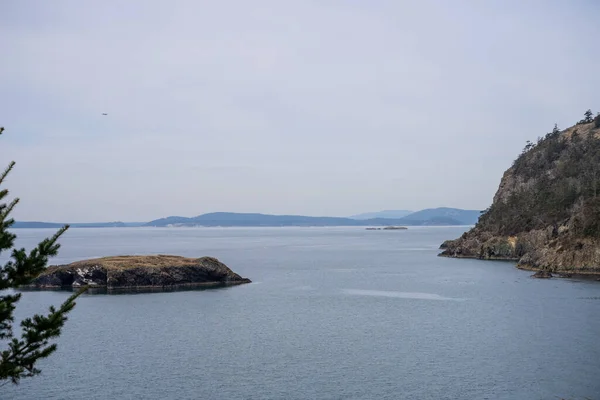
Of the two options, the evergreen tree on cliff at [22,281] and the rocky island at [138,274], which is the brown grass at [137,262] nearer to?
the rocky island at [138,274]

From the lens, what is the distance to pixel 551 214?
476ft

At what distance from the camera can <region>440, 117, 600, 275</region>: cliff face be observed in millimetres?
119875

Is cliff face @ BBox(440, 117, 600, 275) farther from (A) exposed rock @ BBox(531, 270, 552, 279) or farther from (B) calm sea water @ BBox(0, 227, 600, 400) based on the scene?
(B) calm sea water @ BBox(0, 227, 600, 400)

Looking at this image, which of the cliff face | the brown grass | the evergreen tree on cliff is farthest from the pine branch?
the cliff face

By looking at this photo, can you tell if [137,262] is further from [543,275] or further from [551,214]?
[551,214]

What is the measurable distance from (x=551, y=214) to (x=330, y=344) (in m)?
108

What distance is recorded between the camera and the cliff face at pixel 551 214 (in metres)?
120

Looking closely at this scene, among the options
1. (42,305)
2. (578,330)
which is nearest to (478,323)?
(578,330)

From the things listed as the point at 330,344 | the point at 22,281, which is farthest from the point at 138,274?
the point at 22,281

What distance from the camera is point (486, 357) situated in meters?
52.2

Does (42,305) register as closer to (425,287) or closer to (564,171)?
(425,287)

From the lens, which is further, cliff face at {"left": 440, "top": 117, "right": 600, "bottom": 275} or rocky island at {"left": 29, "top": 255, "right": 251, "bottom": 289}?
cliff face at {"left": 440, "top": 117, "right": 600, "bottom": 275}

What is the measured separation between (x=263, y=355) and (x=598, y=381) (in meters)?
29.0

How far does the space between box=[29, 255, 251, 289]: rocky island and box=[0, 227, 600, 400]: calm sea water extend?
7.58m
